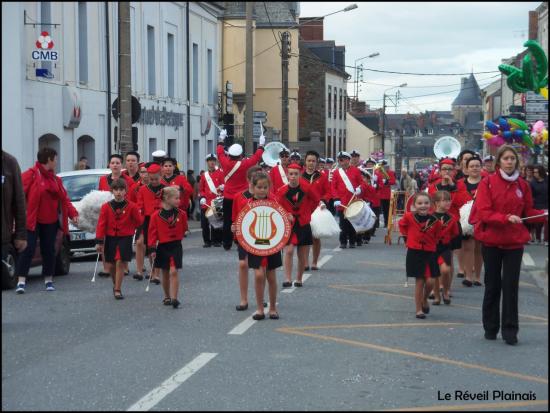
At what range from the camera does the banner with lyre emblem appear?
408 inches

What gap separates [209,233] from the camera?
19609 mm

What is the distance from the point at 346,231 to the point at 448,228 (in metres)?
8.35

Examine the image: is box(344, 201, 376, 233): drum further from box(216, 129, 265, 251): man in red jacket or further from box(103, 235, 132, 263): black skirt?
box(103, 235, 132, 263): black skirt

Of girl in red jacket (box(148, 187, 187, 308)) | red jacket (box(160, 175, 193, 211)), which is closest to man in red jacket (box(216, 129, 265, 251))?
red jacket (box(160, 175, 193, 211))

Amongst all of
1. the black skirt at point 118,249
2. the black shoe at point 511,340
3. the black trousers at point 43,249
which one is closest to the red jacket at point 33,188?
the black trousers at point 43,249

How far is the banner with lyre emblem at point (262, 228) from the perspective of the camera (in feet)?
34.0

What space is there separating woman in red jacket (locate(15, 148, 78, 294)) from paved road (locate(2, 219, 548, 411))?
1.24 ft

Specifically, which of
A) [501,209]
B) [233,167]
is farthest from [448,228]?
[233,167]

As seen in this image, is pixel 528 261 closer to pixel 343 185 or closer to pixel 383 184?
pixel 343 185

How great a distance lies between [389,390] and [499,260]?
7.51 feet

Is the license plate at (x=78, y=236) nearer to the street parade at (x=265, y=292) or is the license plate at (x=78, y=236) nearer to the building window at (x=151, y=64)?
the street parade at (x=265, y=292)

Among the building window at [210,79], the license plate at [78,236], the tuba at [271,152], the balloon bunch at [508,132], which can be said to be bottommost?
the license plate at [78,236]

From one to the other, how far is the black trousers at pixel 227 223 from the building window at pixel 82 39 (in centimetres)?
771

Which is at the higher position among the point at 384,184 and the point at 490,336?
the point at 384,184
